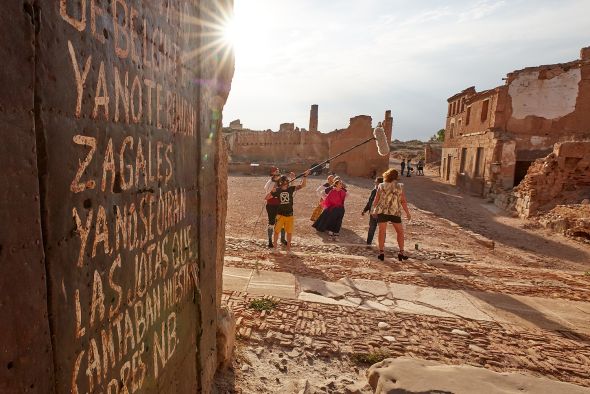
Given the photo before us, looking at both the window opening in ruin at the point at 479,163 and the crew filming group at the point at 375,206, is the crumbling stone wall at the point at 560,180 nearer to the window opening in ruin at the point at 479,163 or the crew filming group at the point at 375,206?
the window opening in ruin at the point at 479,163

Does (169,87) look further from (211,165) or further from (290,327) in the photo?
(290,327)

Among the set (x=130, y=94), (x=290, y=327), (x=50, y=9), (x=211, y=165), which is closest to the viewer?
(x=50, y=9)

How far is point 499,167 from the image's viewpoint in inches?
722

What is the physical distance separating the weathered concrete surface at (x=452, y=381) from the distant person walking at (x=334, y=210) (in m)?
5.97

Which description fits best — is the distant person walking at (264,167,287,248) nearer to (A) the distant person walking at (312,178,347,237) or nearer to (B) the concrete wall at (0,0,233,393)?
Answer: (A) the distant person walking at (312,178,347,237)

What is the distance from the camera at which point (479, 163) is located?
→ 2048cm

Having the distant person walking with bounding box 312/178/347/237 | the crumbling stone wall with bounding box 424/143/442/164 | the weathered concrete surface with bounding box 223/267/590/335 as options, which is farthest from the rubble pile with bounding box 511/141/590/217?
the crumbling stone wall with bounding box 424/143/442/164

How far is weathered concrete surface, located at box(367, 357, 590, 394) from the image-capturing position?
8.41 ft

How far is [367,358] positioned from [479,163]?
2031 cm

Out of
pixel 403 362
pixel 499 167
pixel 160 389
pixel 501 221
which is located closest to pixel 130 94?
pixel 160 389

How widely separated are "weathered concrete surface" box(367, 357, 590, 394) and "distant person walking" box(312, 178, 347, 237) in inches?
235

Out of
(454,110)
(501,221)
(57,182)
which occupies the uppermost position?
(454,110)

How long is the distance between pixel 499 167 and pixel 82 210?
20.6m

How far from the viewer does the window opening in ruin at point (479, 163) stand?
2023cm
